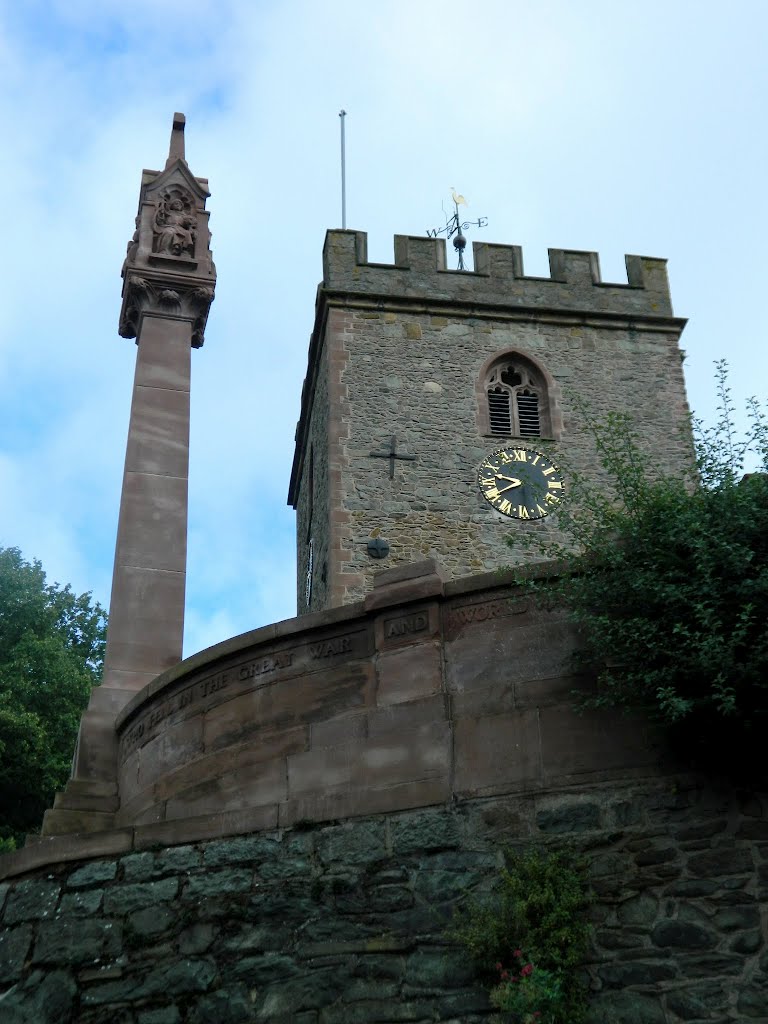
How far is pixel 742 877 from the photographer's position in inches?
348

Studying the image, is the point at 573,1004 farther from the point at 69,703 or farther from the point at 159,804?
the point at 69,703

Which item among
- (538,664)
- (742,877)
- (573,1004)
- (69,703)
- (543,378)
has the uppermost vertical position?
(543,378)

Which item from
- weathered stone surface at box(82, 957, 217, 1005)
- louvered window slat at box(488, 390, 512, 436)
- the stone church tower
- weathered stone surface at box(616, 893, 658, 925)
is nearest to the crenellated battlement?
the stone church tower

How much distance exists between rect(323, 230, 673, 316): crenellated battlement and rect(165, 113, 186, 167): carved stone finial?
1041 centimetres

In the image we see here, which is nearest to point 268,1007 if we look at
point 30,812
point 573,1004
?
point 573,1004

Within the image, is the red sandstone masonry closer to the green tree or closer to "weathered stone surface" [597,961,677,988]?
"weathered stone surface" [597,961,677,988]

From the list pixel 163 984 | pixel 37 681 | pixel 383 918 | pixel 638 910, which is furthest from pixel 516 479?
pixel 163 984

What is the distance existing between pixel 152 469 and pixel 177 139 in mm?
4633

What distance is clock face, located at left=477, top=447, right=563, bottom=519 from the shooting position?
A: 24.6 metres

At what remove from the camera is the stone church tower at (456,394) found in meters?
24.2

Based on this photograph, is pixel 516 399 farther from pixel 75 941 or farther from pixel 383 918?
pixel 75 941

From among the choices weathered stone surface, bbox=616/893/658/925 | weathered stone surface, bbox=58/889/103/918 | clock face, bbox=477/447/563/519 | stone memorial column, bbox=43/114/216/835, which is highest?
clock face, bbox=477/447/563/519

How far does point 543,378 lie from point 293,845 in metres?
18.1

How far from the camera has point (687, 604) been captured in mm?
9094
